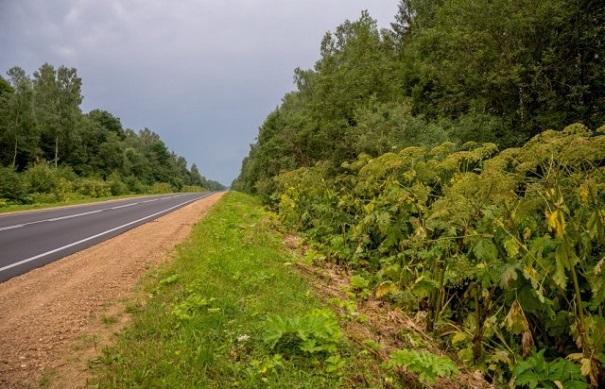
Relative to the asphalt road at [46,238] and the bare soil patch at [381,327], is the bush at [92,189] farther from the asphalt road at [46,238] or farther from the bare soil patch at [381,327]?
the bare soil patch at [381,327]

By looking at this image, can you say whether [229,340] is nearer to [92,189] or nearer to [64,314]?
[64,314]

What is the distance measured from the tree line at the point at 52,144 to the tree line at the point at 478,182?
54.7ft

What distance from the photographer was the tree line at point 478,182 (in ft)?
Answer: 11.3

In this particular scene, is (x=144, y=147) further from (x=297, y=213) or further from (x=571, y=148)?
(x=571, y=148)

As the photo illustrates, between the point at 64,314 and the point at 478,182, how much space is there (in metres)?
5.09

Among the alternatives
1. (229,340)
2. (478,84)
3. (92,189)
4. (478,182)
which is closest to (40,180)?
(92,189)

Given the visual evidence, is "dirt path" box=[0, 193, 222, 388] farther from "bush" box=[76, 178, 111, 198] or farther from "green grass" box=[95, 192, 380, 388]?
"bush" box=[76, 178, 111, 198]

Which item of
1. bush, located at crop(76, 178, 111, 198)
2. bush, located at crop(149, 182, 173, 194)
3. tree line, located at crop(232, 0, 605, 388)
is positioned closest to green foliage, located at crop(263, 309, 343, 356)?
tree line, located at crop(232, 0, 605, 388)

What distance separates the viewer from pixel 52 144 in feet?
183

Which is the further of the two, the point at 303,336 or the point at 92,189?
the point at 92,189

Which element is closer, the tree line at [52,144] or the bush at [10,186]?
the bush at [10,186]

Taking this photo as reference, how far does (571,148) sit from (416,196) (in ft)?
7.44

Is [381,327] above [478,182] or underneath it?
underneath

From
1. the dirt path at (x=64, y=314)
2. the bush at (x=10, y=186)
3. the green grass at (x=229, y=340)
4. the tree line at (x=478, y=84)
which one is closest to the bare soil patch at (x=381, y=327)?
the green grass at (x=229, y=340)
